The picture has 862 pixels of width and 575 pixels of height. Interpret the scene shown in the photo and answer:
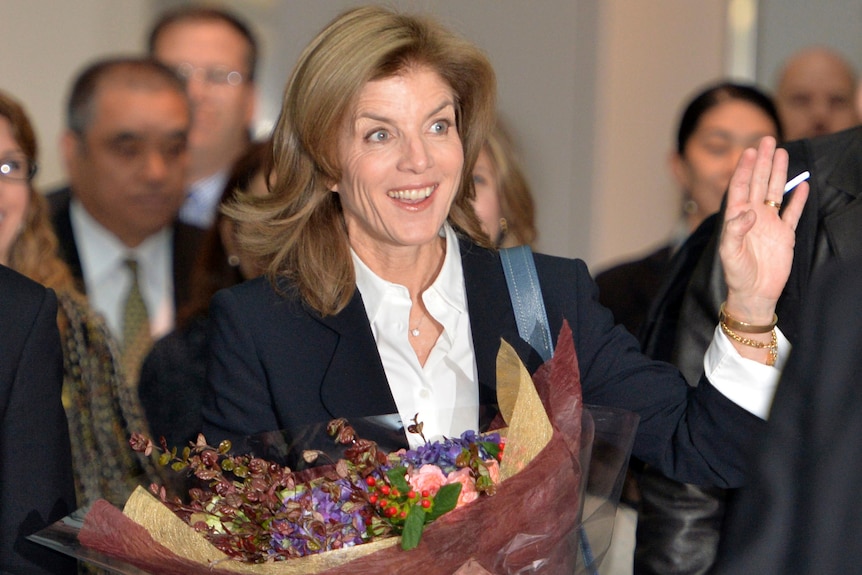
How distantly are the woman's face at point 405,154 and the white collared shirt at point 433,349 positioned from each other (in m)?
0.11

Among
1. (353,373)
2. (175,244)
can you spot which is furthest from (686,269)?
(175,244)

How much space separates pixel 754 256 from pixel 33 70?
5.09 meters

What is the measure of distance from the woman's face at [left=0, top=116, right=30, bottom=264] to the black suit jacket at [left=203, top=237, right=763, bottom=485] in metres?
0.78

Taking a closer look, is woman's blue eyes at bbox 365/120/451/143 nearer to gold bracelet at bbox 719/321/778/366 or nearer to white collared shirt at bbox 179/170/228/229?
gold bracelet at bbox 719/321/778/366

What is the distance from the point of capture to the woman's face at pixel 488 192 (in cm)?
373

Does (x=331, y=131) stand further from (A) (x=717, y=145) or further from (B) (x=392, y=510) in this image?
(A) (x=717, y=145)

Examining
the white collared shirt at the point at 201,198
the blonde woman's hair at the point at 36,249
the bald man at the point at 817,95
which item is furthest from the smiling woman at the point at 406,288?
the bald man at the point at 817,95

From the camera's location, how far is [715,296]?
97.9 inches

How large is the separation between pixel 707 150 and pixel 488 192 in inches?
37.8

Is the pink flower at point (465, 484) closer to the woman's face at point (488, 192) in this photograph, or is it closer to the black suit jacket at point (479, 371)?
the black suit jacket at point (479, 371)

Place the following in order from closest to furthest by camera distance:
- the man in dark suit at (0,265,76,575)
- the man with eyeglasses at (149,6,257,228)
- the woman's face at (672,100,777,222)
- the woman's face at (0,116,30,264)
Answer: the man in dark suit at (0,265,76,575) → the woman's face at (0,116,30,264) → the woman's face at (672,100,777,222) → the man with eyeglasses at (149,6,257,228)

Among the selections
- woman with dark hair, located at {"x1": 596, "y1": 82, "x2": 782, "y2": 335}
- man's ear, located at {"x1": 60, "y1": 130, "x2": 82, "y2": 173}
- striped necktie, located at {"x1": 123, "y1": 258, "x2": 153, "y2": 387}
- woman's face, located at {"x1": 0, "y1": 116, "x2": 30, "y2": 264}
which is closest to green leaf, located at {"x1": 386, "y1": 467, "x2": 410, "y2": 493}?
woman's face, located at {"x1": 0, "y1": 116, "x2": 30, "y2": 264}

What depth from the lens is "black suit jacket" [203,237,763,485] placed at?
233cm

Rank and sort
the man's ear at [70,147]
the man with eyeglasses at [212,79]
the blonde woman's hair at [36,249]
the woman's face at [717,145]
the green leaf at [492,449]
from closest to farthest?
the green leaf at [492,449], the blonde woman's hair at [36,249], the woman's face at [717,145], the man's ear at [70,147], the man with eyeglasses at [212,79]
